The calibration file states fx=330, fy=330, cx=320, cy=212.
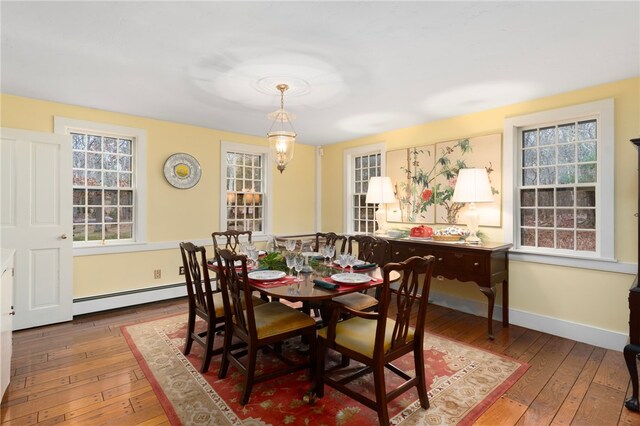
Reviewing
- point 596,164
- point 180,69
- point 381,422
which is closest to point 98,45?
point 180,69

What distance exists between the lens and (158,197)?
4473 millimetres

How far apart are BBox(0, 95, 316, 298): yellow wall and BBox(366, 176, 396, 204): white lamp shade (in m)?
1.80

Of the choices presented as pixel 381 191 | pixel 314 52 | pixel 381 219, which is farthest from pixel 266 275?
pixel 381 219

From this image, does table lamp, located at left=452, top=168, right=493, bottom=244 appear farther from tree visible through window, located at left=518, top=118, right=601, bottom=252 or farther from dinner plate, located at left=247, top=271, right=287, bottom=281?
dinner plate, located at left=247, top=271, right=287, bottom=281

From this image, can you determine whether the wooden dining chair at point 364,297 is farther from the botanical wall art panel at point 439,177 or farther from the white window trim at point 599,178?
the white window trim at point 599,178

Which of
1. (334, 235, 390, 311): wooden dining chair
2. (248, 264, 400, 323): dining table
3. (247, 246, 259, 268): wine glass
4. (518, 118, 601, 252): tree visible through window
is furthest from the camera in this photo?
(518, 118, 601, 252): tree visible through window

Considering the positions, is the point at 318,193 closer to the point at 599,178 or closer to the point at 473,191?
the point at 473,191

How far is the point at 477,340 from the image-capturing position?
3223 millimetres

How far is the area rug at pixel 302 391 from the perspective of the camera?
202cm

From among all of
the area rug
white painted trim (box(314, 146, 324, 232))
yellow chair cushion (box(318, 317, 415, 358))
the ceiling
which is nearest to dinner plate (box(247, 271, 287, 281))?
yellow chair cushion (box(318, 317, 415, 358))

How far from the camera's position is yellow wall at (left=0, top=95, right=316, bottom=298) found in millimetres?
3680

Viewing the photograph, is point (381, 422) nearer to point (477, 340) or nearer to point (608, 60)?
point (477, 340)

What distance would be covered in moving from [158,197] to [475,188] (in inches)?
157

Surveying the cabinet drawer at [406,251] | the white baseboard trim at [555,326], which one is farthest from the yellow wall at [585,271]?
the cabinet drawer at [406,251]
